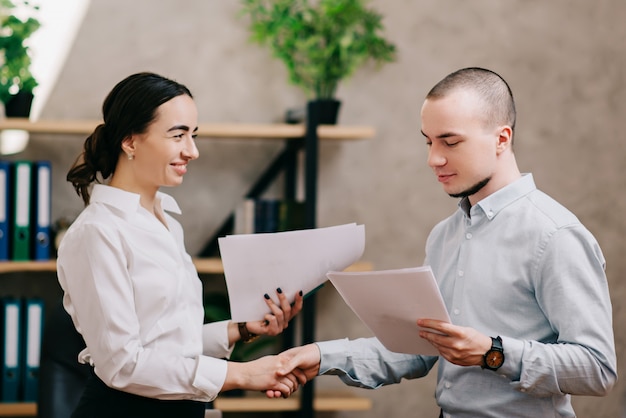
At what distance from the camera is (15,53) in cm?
292

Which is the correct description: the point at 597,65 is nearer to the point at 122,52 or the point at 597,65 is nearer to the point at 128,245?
the point at 122,52

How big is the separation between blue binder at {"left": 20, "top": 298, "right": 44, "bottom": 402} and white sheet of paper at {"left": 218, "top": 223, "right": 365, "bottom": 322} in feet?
4.35

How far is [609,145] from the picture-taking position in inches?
142

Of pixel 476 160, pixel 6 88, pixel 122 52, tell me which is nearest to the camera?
pixel 476 160

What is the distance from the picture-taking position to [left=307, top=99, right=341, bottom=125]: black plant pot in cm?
303

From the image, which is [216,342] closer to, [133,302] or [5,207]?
[133,302]

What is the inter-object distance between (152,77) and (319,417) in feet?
6.84

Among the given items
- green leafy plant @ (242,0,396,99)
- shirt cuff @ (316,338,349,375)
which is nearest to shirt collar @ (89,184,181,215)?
shirt cuff @ (316,338,349,375)

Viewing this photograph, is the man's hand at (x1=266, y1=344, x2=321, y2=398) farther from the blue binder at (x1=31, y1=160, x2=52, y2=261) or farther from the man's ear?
the blue binder at (x1=31, y1=160, x2=52, y2=261)

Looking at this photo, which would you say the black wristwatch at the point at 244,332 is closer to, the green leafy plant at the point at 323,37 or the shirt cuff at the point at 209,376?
the shirt cuff at the point at 209,376

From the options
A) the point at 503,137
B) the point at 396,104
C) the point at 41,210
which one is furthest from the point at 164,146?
the point at 396,104

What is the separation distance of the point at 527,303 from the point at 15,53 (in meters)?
2.20

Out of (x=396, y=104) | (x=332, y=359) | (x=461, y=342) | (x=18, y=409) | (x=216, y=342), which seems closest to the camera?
(x=461, y=342)

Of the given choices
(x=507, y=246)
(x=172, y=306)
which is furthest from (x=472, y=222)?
(x=172, y=306)
